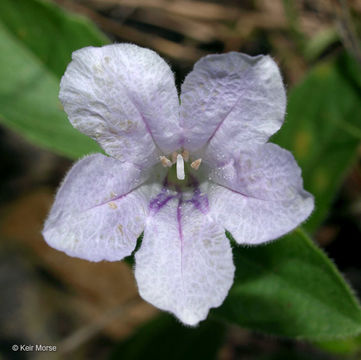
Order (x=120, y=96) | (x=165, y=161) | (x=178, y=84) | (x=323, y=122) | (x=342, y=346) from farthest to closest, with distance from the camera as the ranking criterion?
(x=178, y=84) → (x=323, y=122) → (x=342, y=346) → (x=165, y=161) → (x=120, y=96)

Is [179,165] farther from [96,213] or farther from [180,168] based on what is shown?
[96,213]

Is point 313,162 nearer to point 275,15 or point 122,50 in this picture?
point 275,15

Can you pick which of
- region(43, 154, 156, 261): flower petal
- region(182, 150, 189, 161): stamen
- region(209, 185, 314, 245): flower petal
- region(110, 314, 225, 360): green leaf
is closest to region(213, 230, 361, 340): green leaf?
region(209, 185, 314, 245): flower petal

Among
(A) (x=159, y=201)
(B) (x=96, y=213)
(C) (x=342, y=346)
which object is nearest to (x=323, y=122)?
(C) (x=342, y=346)

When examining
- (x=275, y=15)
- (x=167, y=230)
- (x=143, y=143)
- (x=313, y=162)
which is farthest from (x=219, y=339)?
(x=275, y=15)

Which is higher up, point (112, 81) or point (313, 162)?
point (112, 81)

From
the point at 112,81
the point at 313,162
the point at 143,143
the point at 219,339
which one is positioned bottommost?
the point at 219,339
